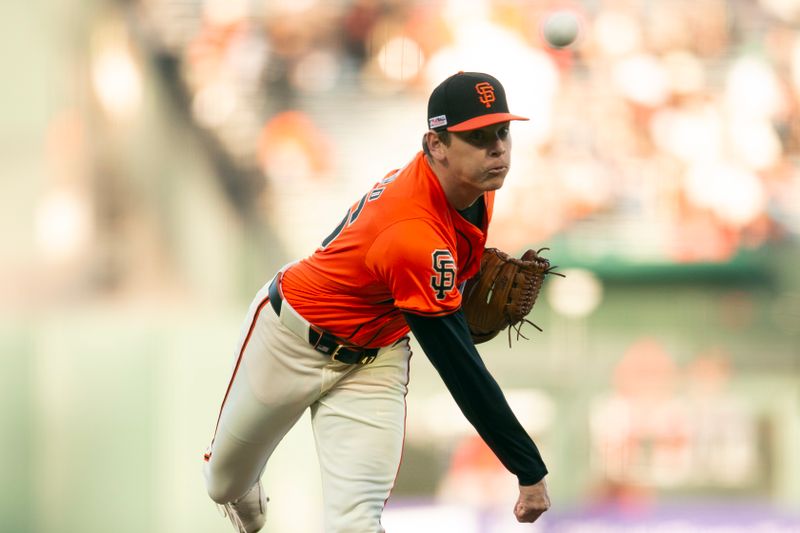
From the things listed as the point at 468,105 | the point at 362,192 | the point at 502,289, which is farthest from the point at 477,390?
the point at 362,192

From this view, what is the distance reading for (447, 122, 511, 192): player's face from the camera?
2.89m

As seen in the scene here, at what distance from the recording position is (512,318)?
3371 mm

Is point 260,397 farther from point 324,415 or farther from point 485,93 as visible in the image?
point 485,93

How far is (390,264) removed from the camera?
290 cm

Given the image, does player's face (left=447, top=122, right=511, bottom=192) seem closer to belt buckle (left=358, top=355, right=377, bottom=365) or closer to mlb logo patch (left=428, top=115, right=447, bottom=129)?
mlb logo patch (left=428, top=115, right=447, bottom=129)

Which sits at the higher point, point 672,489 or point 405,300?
point 405,300

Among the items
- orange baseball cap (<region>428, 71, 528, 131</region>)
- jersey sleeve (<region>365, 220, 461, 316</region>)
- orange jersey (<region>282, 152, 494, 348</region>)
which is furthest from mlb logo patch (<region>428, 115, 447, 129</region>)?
jersey sleeve (<region>365, 220, 461, 316</region>)

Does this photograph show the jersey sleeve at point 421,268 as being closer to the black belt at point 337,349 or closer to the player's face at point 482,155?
the player's face at point 482,155

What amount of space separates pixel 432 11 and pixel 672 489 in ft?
11.9

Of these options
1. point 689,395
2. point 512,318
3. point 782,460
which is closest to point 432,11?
point 689,395

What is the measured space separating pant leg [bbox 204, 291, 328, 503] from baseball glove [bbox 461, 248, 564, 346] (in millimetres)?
434

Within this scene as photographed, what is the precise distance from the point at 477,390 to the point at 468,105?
638 mm

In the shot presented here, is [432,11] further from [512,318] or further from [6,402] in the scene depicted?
[512,318]

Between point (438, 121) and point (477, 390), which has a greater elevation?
point (438, 121)
